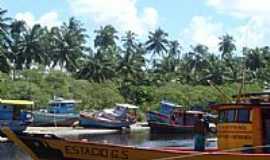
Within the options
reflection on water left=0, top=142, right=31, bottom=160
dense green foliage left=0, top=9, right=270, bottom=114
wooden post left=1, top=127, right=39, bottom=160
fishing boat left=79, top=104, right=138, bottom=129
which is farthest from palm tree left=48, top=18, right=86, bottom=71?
wooden post left=1, top=127, right=39, bottom=160

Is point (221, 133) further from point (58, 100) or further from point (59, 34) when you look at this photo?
point (59, 34)

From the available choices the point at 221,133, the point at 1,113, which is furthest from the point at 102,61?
the point at 221,133

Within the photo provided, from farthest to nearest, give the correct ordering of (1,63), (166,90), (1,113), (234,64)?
1. (234,64)
2. (166,90)
3. (1,63)
4. (1,113)

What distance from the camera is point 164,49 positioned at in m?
129

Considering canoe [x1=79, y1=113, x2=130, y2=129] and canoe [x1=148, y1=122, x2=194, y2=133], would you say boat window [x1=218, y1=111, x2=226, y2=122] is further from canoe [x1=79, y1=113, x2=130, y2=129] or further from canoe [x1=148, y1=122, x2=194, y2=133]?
canoe [x1=79, y1=113, x2=130, y2=129]

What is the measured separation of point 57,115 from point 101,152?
46160mm

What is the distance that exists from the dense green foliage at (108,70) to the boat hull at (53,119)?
7.06m

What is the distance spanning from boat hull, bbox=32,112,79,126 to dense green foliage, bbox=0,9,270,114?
7057 mm

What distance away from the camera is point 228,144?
21.6 metres

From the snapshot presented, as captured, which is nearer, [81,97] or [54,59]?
[81,97]

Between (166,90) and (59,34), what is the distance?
21.3 metres

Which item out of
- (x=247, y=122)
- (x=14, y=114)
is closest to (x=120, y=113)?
(x=14, y=114)

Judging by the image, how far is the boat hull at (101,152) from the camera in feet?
66.6

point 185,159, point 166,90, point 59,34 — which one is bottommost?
point 185,159
